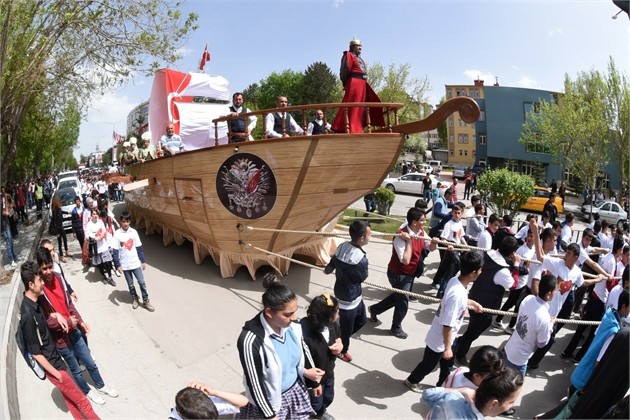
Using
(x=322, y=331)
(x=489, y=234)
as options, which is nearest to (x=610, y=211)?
(x=489, y=234)

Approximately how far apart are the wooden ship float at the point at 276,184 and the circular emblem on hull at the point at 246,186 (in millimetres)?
16

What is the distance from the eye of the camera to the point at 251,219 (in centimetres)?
641

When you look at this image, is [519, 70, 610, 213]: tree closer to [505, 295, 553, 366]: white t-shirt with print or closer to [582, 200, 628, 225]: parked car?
[582, 200, 628, 225]: parked car

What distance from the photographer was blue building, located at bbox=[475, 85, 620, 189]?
32.9 metres

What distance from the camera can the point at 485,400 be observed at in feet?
6.58

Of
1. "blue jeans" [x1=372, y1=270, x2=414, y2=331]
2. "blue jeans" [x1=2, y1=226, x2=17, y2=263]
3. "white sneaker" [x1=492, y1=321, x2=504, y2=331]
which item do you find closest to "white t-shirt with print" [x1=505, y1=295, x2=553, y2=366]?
"blue jeans" [x1=372, y1=270, x2=414, y2=331]

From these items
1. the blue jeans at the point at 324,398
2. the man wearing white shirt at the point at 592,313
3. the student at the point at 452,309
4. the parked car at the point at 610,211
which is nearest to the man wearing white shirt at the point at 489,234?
the man wearing white shirt at the point at 592,313

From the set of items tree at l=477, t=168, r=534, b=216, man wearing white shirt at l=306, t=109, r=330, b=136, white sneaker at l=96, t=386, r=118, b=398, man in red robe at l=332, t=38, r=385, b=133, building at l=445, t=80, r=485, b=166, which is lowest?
white sneaker at l=96, t=386, r=118, b=398

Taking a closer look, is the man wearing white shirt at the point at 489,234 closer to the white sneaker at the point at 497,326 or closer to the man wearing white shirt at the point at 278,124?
the white sneaker at the point at 497,326

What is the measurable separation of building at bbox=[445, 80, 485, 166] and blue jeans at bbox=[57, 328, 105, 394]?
4566 cm

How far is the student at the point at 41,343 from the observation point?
313 centimetres

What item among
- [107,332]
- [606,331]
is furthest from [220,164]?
[606,331]

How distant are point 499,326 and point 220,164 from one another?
4833 millimetres

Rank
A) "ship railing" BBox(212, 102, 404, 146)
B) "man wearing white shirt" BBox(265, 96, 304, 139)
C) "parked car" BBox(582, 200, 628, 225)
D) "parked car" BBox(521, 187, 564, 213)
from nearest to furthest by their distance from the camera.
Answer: "ship railing" BBox(212, 102, 404, 146) < "man wearing white shirt" BBox(265, 96, 304, 139) < "parked car" BBox(582, 200, 628, 225) < "parked car" BBox(521, 187, 564, 213)
